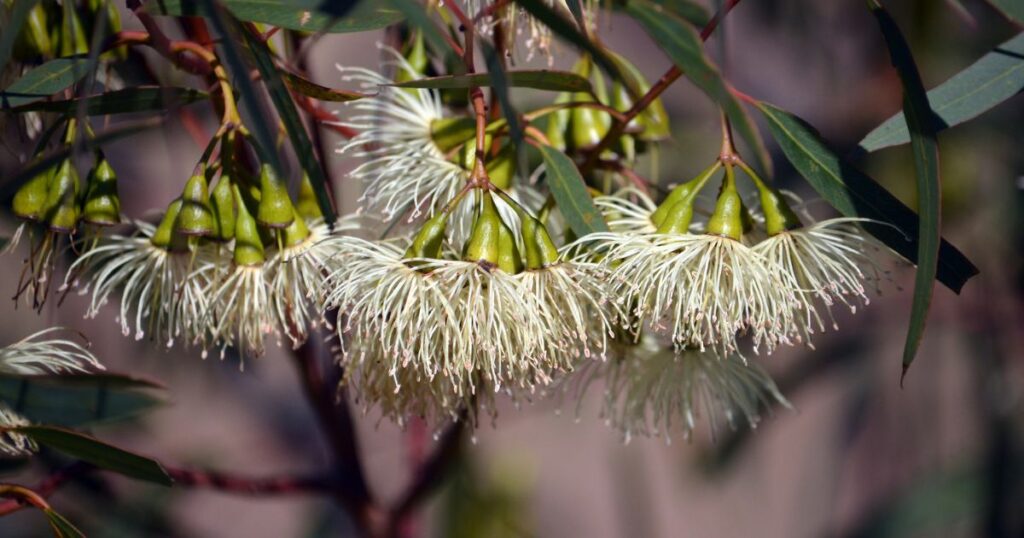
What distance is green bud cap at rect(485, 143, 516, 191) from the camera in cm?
63

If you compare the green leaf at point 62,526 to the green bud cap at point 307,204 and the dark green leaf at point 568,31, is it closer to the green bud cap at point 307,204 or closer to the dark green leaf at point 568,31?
the green bud cap at point 307,204

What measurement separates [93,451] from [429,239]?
0.30 metres

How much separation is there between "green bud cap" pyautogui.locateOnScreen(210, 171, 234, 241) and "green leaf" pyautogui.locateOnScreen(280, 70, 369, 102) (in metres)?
0.08

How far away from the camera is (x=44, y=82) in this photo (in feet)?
1.98

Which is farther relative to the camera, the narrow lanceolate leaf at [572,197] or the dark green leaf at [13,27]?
the narrow lanceolate leaf at [572,197]

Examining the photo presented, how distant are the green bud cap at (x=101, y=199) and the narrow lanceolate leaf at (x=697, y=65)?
0.37 metres

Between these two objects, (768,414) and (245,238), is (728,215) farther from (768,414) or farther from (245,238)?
(768,414)

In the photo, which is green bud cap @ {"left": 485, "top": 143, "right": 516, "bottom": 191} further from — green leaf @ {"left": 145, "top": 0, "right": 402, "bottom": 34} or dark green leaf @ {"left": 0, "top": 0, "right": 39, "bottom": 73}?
dark green leaf @ {"left": 0, "top": 0, "right": 39, "bottom": 73}

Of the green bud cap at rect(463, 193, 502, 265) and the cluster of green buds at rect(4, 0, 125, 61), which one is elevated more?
the cluster of green buds at rect(4, 0, 125, 61)

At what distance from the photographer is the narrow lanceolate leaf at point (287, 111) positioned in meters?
0.57

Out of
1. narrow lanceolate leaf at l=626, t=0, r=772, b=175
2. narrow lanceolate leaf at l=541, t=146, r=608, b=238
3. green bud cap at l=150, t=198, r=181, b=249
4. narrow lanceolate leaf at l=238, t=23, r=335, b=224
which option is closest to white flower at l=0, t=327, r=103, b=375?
green bud cap at l=150, t=198, r=181, b=249

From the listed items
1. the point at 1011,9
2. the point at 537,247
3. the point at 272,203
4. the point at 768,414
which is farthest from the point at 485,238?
the point at 768,414

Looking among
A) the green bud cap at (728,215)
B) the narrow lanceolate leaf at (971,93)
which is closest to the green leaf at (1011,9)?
the narrow lanceolate leaf at (971,93)

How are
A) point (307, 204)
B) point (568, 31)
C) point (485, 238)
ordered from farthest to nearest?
1. point (307, 204)
2. point (485, 238)
3. point (568, 31)
